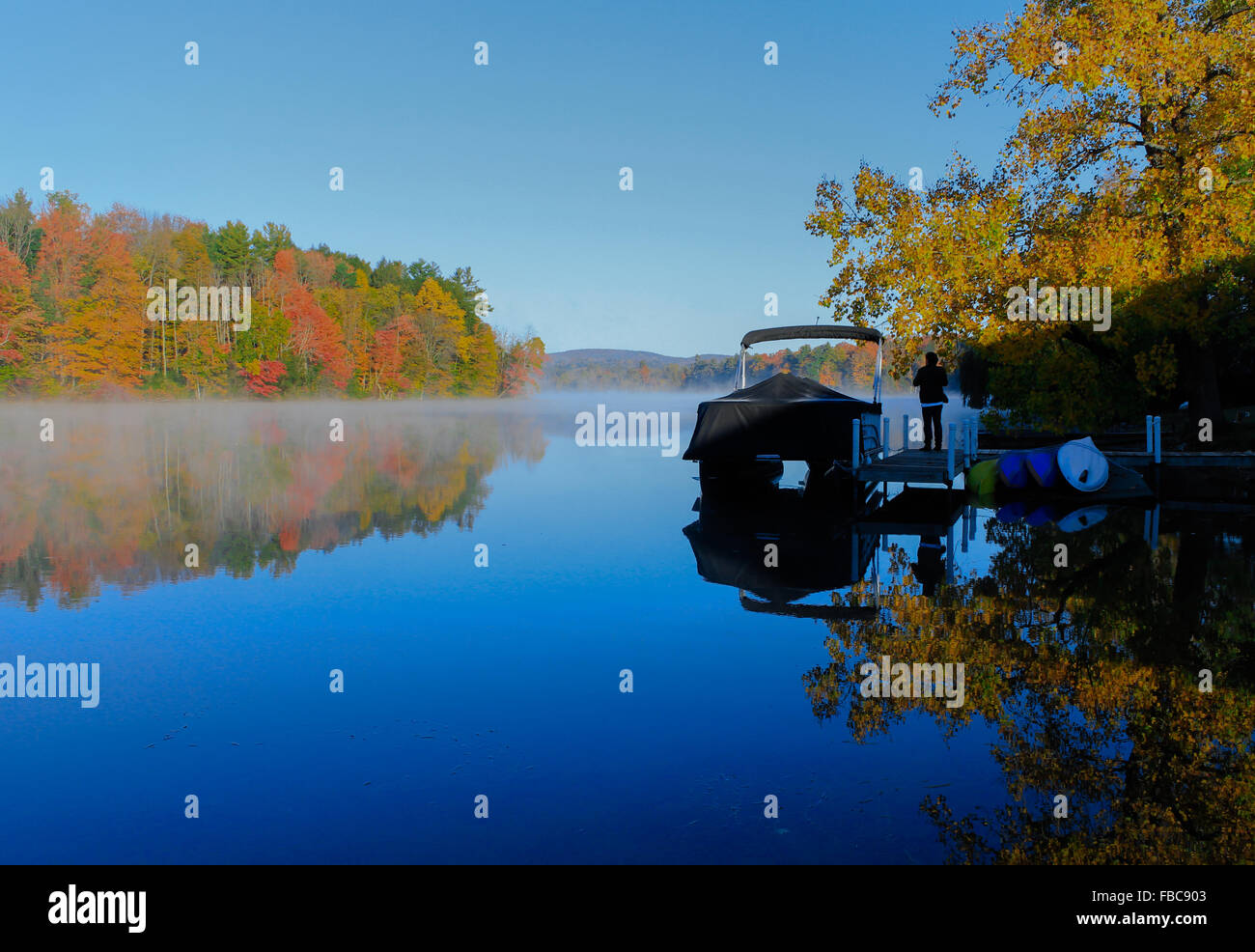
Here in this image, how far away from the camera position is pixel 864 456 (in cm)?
1747

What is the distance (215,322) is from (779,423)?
203 feet

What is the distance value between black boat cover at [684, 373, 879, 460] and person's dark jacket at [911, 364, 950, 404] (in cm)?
107

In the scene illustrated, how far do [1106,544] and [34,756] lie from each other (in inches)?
431

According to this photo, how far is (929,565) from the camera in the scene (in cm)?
995

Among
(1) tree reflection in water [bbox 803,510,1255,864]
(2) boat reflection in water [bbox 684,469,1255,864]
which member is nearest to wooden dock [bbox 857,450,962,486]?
(2) boat reflection in water [bbox 684,469,1255,864]

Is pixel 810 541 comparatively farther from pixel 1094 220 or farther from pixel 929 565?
pixel 1094 220

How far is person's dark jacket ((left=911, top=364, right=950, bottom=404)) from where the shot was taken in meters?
17.9

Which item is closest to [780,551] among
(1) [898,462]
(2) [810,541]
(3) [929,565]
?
(2) [810,541]

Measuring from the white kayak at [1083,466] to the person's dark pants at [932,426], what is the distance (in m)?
2.84

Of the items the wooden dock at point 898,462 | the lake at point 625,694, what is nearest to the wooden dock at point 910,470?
the wooden dock at point 898,462

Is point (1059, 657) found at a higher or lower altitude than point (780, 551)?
lower
